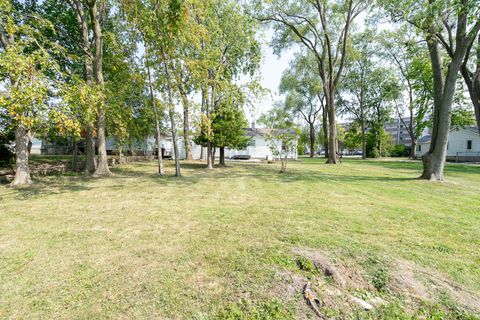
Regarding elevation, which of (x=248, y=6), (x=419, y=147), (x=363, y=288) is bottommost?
(x=363, y=288)

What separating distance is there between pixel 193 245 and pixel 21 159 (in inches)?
362

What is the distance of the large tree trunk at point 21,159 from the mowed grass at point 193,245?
1.99 metres

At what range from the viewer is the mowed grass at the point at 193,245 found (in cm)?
236

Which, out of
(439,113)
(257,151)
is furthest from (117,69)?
(257,151)

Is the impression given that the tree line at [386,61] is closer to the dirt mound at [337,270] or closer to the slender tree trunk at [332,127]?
the slender tree trunk at [332,127]

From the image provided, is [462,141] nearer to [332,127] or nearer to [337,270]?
[332,127]

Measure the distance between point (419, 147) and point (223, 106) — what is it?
47105 millimetres

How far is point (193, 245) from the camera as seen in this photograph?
3592 millimetres

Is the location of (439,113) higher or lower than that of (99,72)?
lower

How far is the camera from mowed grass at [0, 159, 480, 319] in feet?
A: 7.74

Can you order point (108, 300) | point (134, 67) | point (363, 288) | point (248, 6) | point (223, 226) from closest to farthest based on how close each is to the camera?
point (108, 300), point (363, 288), point (223, 226), point (134, 67), point (248, 6)

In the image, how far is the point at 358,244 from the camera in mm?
3549

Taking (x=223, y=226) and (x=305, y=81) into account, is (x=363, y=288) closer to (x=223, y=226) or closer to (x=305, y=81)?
(x=223, y=226)

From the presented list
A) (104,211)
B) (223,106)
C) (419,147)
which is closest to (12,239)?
(104,211)
